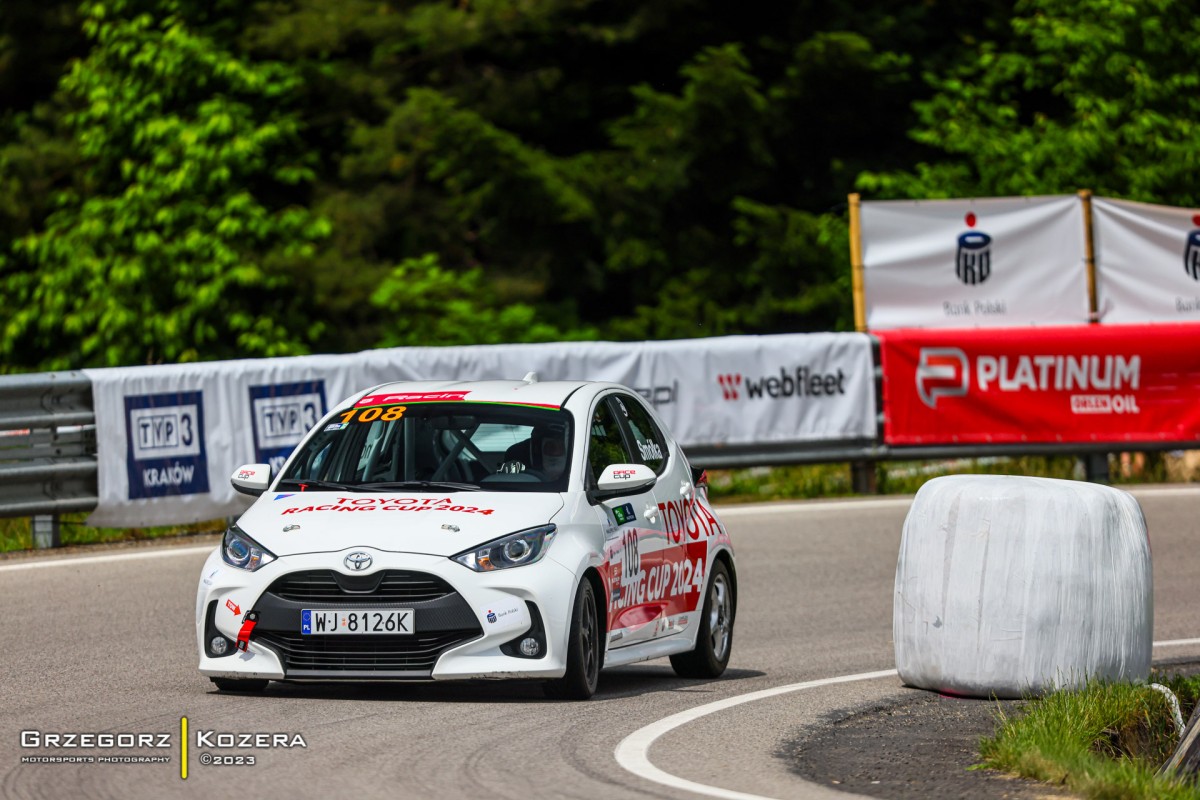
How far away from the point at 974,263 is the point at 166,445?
9.48 metres

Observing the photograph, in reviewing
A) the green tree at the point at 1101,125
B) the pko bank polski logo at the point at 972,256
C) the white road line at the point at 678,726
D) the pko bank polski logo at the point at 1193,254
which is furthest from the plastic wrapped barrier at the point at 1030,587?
the green tree at the point at 1101,125

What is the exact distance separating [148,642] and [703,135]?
20709mm

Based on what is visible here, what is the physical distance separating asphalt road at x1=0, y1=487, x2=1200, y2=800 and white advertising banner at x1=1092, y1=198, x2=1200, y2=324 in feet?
25.3

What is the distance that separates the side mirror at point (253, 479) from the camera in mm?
9445

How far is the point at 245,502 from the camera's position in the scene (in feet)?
52.7

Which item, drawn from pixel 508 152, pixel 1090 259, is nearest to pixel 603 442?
pixel 1090 259

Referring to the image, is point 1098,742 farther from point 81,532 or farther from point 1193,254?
point 1193,254

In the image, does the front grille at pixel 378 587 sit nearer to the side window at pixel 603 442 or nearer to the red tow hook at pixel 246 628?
the red tow hook at pixel 246 628

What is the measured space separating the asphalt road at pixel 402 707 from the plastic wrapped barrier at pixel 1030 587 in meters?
→ 0.61

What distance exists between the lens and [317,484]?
9.44m

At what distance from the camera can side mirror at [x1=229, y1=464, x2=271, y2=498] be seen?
31.0 feet

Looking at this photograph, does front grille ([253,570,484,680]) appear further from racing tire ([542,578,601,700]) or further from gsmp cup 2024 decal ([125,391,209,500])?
gsmp cup 2024 decal ([125,391,209,500])

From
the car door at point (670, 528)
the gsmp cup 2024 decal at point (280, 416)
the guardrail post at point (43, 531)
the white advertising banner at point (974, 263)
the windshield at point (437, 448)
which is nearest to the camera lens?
the windshield at point (437, 448)

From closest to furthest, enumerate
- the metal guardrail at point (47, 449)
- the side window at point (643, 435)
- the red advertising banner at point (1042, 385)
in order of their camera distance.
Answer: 1. the side window at point (643, 435)
2. the metal guardrail at point (47, 449)
3. the red advertising banner at point (1042, 385)
